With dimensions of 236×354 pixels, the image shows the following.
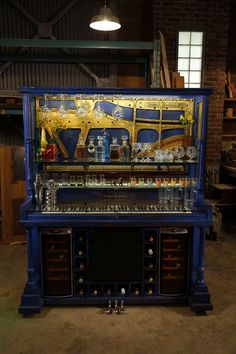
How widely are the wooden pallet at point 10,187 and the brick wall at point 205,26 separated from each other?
2.83 meters

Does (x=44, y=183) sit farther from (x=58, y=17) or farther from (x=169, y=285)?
(x=58, y=17)

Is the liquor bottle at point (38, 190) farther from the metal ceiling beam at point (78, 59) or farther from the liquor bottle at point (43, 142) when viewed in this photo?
the metal ceiling beam at point (78, 59)

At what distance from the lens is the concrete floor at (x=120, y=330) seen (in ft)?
8.30

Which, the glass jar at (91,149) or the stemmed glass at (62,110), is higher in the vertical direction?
the stemmed glass at (62,110)

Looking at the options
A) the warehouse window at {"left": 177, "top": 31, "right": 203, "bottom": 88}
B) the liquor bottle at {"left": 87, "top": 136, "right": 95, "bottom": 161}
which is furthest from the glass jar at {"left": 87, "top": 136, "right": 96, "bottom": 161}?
the warehouse window at {"left": 177, "top": 31, "right": 203, "bottom": 88}

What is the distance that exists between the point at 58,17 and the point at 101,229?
3911 mm

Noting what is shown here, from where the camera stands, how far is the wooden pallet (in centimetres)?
469

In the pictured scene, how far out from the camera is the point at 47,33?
531 cm

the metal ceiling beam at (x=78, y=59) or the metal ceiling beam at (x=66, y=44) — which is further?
the metal ceiling beam at (x=78, y=59)

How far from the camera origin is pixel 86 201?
3467 mm

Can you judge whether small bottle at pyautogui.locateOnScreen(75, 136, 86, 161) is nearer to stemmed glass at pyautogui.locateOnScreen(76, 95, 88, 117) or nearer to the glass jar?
the glass jar

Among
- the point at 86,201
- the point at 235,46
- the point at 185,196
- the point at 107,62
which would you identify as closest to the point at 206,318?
the point at 185,196

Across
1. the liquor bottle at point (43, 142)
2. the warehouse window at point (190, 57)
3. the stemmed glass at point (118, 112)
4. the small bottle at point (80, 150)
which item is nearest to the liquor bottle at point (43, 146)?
the liquor bottle at point (43, 142)

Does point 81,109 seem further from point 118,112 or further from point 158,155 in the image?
point 158,155
